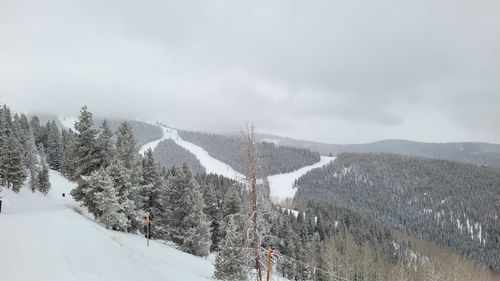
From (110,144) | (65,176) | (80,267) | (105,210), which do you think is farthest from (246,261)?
(65,176)

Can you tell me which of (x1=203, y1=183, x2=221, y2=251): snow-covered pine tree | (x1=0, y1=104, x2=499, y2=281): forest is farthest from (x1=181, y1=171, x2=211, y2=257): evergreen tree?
(x1=203, y1=183, x2=221, y2=251): snow-covered pine tree

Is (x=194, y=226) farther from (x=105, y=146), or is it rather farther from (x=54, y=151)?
(x=54, y=151)

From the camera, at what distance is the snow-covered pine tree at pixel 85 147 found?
41.2m

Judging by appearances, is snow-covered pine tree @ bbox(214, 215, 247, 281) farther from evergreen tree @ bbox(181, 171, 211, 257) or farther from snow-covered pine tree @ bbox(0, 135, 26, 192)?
snow-covered pine tree @ bbox(0, 135, 26, 192)

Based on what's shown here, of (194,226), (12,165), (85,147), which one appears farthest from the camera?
(12,165)

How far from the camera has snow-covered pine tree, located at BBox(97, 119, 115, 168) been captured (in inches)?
1654

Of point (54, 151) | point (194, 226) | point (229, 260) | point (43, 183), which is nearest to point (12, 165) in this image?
point (43, 183)

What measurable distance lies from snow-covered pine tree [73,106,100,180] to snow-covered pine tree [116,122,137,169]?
8.58 ft

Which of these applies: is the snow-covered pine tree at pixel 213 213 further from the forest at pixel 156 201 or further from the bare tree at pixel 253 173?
the bare tree at pixel 253 173

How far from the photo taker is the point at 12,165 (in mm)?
53469

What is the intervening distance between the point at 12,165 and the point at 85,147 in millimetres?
19488

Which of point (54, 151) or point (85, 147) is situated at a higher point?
point (85, 147)

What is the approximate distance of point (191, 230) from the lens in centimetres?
4912

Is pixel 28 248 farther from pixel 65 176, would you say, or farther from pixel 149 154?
pixel 65 176
